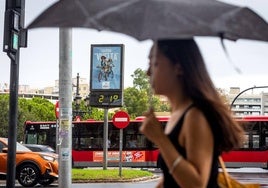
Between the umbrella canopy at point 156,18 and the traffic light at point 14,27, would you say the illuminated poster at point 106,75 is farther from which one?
the umbrella canopy at point 156,18

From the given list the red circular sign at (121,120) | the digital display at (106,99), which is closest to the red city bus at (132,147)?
the digital display at (106,99)

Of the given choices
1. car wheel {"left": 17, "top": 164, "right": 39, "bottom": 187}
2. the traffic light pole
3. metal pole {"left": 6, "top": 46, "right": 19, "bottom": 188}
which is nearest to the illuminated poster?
car wheel {"left": 17, "top": 164, "right": 39, "bottom": 187}

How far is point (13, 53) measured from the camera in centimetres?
964

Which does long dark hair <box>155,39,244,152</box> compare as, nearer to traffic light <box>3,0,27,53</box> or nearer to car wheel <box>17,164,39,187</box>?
traffic light <box>3,0,27,53</box>

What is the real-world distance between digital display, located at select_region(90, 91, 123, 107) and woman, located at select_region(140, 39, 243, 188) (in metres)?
19.8

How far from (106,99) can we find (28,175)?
18.8 ft

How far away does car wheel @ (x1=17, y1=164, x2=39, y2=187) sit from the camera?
17.8 meters

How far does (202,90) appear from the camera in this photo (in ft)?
8.84

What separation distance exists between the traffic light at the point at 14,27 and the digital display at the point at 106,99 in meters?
12.8

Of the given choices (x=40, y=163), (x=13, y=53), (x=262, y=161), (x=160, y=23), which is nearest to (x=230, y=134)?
(x=160, y=23)

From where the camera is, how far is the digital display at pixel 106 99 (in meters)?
22.6

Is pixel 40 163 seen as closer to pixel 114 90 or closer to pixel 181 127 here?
pixel 114 90

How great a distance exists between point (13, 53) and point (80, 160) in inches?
899

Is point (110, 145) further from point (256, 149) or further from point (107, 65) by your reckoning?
point (107, 65)
